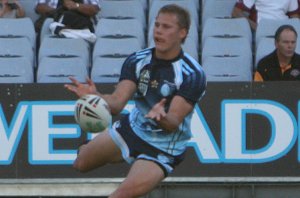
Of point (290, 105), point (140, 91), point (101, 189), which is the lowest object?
point (101, 189)

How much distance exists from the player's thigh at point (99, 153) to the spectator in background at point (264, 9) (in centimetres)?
390

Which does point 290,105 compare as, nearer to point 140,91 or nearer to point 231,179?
point 231,179

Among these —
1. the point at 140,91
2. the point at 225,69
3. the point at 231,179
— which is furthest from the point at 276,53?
the point at 140,91

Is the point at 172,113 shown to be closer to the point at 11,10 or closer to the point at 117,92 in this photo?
the point at 117,92

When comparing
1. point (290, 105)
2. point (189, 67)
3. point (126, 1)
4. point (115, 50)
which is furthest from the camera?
point (126, 1)

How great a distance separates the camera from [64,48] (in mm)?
11820

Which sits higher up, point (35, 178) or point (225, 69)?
point (225, 69)

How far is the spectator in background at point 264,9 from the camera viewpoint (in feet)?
40.2

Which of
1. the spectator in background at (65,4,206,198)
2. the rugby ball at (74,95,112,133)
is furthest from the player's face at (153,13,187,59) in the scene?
the rugby ball at (74,95,112,133)

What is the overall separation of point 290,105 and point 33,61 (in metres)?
2.81

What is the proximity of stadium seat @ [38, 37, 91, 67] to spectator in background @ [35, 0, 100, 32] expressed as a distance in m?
0.42

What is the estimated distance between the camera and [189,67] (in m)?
8.59

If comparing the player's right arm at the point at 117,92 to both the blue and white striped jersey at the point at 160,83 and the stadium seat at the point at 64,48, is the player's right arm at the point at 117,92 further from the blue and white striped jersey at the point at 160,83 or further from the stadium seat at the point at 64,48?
the stadium seat at the point at 64,48

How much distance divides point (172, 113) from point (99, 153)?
0.78 meters
